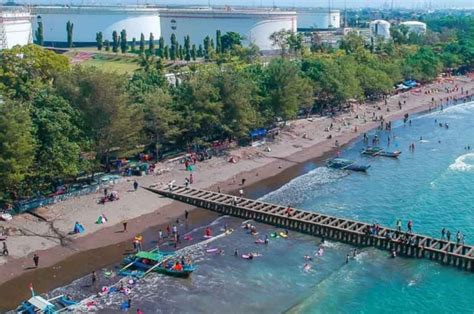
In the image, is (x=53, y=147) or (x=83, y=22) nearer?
(x=53, y=147)

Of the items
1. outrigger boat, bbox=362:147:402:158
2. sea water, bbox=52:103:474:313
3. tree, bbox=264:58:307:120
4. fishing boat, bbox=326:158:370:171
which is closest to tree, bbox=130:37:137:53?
tree, bbox=264:58:307:120

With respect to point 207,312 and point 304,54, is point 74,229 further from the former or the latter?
point 304,54

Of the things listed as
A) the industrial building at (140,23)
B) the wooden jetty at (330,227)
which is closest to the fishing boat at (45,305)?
the wooden jetty at (330,227)

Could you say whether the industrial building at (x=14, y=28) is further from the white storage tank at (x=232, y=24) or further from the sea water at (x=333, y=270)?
the sea water at (x=333, y=270)

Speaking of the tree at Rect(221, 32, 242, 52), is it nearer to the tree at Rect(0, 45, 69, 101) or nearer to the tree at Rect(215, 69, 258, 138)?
the tree at Rect(0, 45, 69, 101)

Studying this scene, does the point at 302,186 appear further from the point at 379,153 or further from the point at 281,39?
the point at 281,39

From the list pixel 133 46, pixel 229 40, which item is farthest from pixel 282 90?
pixel 133 46
